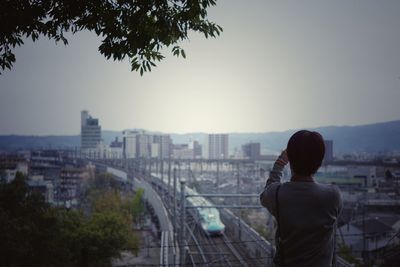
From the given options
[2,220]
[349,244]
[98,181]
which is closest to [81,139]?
[98,181]

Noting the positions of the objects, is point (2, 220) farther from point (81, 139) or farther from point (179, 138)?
point (81, 139)

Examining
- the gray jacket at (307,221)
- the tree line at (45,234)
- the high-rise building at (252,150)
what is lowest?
the tree line at (45,234)

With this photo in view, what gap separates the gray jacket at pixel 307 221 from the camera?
1.35 m

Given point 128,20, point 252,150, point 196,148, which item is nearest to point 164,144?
point 196,148

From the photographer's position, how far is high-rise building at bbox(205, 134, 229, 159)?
1617 inches

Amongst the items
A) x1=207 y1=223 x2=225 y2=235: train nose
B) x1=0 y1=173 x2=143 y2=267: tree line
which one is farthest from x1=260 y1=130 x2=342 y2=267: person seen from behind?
x1=207 y1=223 x2=225 y2=235: train nose

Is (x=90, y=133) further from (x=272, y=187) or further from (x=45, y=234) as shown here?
(x=272, y=187)

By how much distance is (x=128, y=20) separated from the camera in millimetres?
2957

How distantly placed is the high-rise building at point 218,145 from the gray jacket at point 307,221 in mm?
39479

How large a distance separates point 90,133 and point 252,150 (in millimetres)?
25638

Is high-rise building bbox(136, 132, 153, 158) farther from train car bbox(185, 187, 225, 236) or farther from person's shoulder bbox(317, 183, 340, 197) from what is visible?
person's shoulder bbox(317, 183, 340, 197)

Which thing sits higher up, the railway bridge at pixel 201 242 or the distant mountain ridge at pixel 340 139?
the distant mountain ridge at pixel 340 139

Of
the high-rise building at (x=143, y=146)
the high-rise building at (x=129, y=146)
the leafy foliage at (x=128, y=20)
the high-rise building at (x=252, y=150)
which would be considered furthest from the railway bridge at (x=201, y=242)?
the high-rise building at (x=129, y=146)

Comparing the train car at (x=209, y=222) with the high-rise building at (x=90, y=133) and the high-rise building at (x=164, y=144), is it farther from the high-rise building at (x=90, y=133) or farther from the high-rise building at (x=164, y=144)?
the high-rise building at (x=90, y=133)
